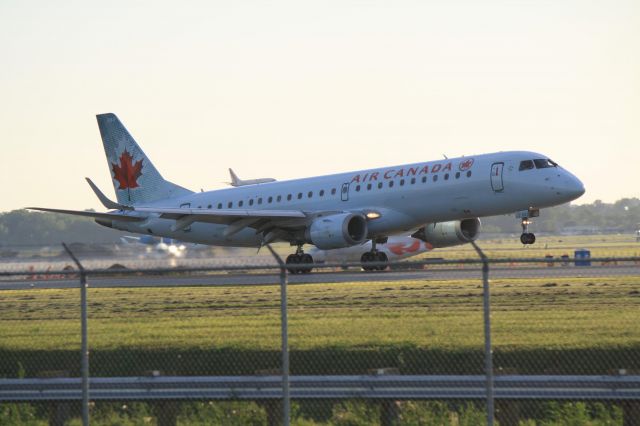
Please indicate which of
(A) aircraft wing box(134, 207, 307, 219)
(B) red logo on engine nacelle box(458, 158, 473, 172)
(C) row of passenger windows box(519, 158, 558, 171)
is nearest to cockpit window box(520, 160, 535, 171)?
(C) row of passenger windows box(519, 158, 558, 171)

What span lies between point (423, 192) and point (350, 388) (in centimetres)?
2544

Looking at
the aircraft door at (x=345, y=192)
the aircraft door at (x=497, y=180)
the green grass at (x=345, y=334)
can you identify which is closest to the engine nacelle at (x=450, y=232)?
the aircraft door at (x=345, y=192)

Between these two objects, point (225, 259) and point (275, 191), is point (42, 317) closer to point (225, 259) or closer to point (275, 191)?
point (225, 259)

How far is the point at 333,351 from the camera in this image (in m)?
22.6

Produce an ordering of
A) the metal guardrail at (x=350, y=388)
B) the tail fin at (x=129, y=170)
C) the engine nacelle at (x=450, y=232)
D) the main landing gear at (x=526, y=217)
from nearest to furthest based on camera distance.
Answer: the metal guardrail at (x=350, y=388), the main landing gear at (x=526, y=217), the engine nacelle at (x=450, y=232), the tail fin at (x=129, y=170)

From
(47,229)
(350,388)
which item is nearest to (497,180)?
(350,388)

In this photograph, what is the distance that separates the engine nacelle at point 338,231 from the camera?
42109mm

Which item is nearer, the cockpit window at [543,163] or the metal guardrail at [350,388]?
the metal guardrail at [350,388]

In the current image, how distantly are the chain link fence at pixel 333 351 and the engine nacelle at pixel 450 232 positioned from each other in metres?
5.74

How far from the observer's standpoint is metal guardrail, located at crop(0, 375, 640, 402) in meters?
15.9

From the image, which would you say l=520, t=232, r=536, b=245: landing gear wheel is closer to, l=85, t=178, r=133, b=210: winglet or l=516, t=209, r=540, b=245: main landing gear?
l=516, t=209, r=540, b=245: main landing gear

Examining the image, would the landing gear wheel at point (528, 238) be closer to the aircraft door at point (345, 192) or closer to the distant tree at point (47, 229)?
the aircraft door at point (345, 192)

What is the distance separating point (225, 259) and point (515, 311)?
15937mm

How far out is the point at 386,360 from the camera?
73.3 ft
